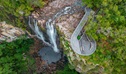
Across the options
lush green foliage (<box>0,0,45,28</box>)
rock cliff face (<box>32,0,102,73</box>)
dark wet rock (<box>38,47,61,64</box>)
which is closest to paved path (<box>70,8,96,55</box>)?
rock cliff face (<box>32,0,102,73</box>)

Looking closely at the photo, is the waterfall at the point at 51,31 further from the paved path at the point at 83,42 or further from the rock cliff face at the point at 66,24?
the paved path at the point at 83,42

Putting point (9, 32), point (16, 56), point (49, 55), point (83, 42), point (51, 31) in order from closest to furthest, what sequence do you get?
point (83, 42) < point (51, 31) < point (9, 32) < point (16, 56) < point (49, 55)

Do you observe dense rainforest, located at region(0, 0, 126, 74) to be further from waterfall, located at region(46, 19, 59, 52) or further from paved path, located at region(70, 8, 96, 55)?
waterfall, located at region(46, 19, 59, 52)

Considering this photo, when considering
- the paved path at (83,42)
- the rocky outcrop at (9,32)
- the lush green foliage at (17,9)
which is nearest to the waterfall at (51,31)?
the lush green foliage at (17,9)

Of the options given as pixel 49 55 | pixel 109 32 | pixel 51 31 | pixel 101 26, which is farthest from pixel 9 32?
pixel 109 32

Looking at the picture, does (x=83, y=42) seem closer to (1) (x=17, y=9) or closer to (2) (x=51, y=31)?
(2) (x=51, y=31)

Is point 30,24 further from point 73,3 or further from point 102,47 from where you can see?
point 102,47
